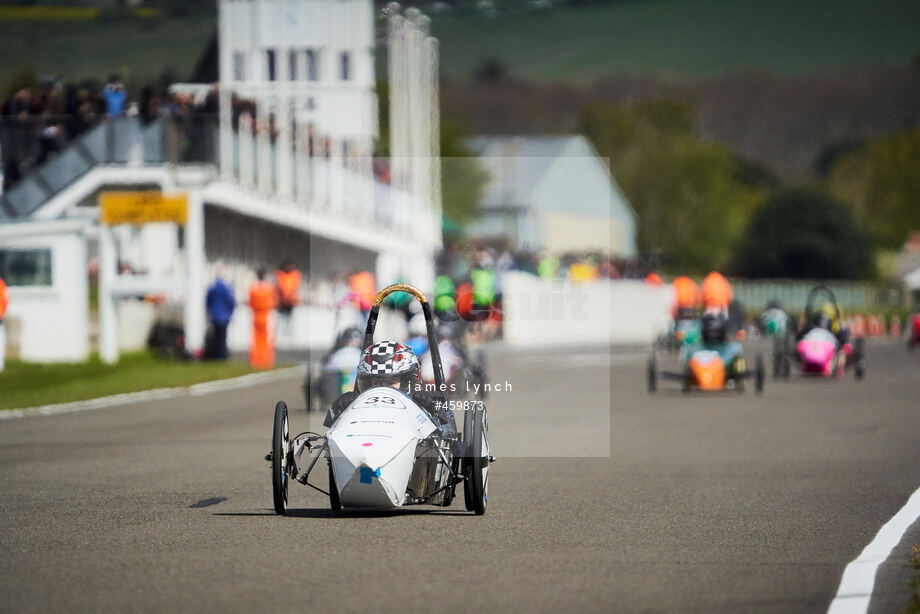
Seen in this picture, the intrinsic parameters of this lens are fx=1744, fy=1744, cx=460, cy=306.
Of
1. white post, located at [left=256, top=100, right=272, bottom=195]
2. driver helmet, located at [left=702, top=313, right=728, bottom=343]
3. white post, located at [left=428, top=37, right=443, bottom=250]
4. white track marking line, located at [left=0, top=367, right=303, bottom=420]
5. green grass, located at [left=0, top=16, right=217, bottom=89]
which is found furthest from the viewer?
white post, located at [left=428, top=37, right=443, bottom=250]

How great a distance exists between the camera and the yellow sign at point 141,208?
32000 millimetres

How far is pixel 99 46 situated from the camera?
129ft

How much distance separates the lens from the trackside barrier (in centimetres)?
4988

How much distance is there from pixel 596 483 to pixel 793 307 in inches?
2671

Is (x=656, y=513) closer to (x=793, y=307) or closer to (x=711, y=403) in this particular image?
(x=711, y=403)

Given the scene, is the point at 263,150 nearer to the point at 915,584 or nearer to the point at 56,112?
the point at 56,112

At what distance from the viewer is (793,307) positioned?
79.6m

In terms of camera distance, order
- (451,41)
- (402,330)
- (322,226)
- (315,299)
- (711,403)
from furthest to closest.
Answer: (451,41), (315,299), (322,226), (402,330), (711,403)

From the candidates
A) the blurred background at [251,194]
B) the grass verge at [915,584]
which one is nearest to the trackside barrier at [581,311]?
the blurred background at [251,194]

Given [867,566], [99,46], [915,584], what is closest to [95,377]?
[99,46]

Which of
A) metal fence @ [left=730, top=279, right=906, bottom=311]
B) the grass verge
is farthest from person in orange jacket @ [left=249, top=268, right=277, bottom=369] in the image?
metal fence @ [left=730, top=279, right=906, bottom=311]

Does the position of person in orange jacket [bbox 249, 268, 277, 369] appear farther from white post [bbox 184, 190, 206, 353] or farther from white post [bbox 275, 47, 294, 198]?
white post [bbox 275, 47, 294, 198]

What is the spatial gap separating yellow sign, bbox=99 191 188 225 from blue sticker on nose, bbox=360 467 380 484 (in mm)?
22244

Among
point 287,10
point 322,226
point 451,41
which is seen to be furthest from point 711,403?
point 451,41
